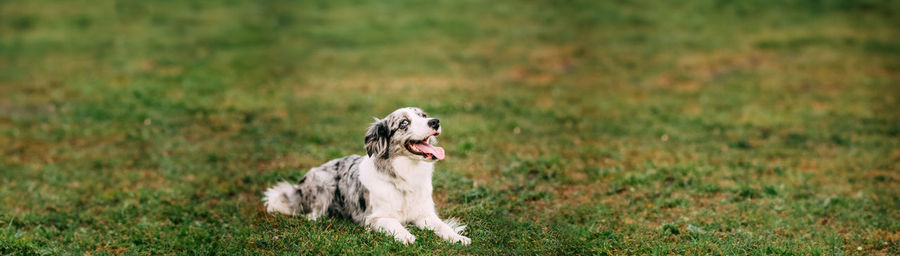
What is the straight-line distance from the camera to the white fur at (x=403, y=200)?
336 inches

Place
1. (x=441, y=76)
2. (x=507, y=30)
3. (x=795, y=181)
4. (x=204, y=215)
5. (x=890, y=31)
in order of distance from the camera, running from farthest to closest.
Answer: (x=507, y=30) → (x=890, y=31) → (x=441, y=76) → (x=795, y=181) → (x=204, y=215)

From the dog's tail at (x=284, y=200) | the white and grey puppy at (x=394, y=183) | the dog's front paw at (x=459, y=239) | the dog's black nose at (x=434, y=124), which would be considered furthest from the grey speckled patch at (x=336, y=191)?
the dog's black nose at (x=434, y=124)

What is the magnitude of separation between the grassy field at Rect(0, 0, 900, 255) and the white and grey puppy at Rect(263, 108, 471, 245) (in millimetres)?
272

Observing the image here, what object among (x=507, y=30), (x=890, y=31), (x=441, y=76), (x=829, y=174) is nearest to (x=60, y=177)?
(x=441, y=76)

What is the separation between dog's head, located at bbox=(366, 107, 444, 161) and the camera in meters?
8.09

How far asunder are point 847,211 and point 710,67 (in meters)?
12.7

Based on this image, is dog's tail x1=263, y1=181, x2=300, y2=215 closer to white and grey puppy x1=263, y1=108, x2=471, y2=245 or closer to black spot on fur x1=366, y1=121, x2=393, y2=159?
white and grey puppy x1=263, y1=108, x2=471, y2=245

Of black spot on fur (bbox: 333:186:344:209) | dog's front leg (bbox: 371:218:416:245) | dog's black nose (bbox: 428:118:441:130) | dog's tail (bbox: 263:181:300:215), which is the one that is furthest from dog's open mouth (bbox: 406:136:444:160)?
dog's tail (bbox: 263:181:300:215)

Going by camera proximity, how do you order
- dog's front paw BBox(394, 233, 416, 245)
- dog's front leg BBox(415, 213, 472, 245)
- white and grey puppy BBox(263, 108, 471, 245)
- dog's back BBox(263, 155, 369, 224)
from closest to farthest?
white and grey puppy BBox(263, 108, 471, 245) < dog's front paw BBox(394, 233, 416, 245) < dog's front leg BBox(415, 213, 472, 245) < dog's back BBox(263, 155, 369, 224)

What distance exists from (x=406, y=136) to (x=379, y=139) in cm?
43

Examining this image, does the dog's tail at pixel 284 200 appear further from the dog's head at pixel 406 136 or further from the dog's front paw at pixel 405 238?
the dog's front paw at pixel 405 238

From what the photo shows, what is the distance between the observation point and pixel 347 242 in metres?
8.48

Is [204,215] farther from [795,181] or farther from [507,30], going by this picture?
[507,30]

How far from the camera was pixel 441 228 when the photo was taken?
28.7ft
